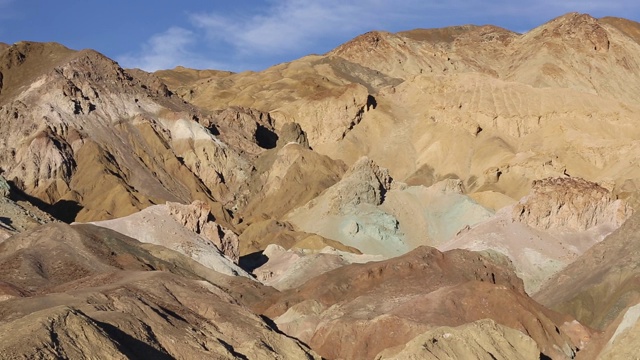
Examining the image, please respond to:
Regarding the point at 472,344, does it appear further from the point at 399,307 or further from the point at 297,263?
the point at 297,263

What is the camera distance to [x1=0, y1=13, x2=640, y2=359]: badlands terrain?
5453cm

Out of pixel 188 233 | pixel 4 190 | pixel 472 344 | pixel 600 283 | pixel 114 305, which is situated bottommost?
pixel 472 344

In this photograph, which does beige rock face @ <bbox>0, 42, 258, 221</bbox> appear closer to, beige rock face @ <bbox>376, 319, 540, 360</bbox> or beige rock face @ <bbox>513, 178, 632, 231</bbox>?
beige rock face @ <bbox>513, 178, 632, 231</bbox>

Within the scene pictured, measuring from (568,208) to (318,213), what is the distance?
24.1 meters

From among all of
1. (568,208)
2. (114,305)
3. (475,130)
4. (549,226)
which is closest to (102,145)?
(475,130)

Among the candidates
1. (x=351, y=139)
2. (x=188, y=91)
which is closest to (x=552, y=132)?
(x=351, y=139)

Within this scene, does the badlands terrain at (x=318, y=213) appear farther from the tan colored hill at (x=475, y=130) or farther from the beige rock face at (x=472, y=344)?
the tan colored hill at (x=475, y=130)

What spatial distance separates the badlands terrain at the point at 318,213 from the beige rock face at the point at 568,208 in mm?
220

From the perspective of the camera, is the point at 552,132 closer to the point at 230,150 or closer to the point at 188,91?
the point at 230,150

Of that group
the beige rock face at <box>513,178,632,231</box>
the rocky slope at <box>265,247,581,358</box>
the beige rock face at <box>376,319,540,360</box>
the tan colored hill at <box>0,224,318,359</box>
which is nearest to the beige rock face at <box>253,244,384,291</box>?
the tan colored hill at <box>0,224,318,359</box>

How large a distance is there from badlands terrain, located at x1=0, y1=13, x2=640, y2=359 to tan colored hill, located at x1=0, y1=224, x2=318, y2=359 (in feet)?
0.55

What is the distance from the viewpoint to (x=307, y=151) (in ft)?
429

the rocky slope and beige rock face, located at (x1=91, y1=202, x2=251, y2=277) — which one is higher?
beige rock face, located at (x1=91, y1=202, x2=251, y2=277)

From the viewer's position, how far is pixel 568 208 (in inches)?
3925
